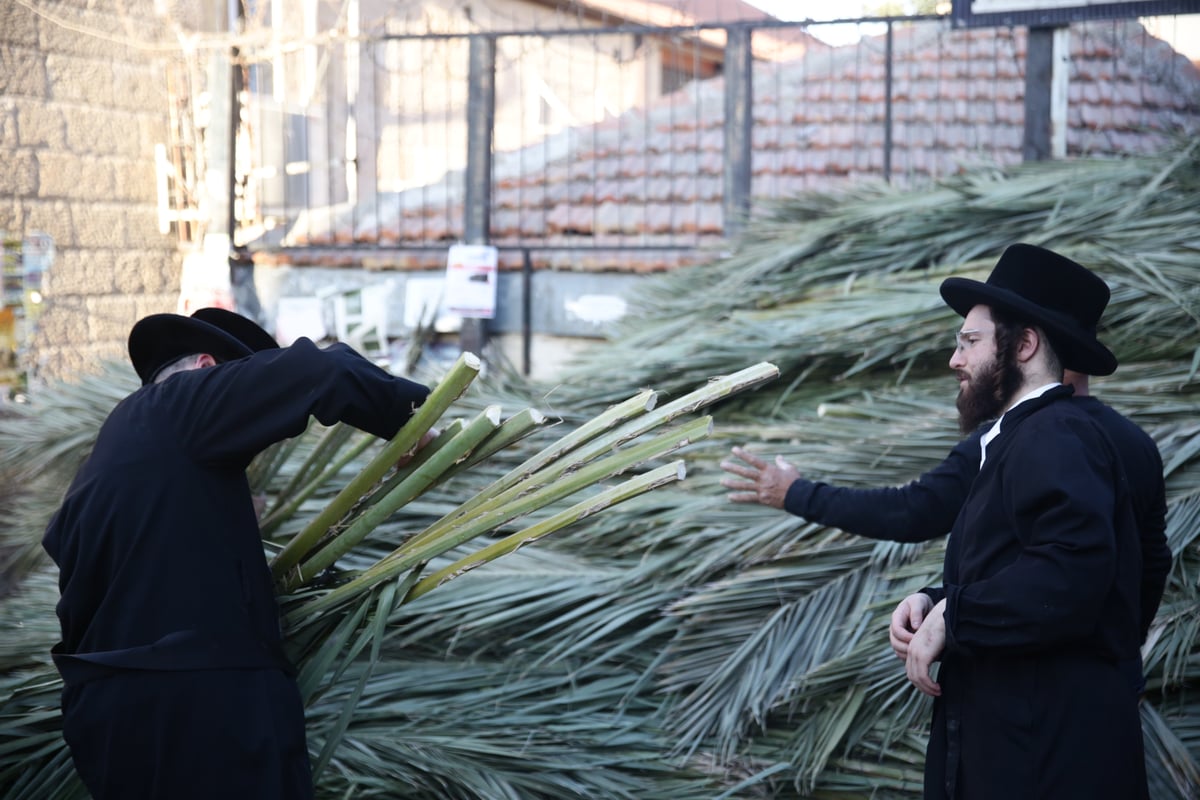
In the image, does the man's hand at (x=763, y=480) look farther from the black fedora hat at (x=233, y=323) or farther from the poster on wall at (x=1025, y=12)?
→ the poster on wall at (x=1025, y=12)

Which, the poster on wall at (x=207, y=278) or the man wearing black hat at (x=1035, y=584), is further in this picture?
the poster on wall at (x=207, y=278)

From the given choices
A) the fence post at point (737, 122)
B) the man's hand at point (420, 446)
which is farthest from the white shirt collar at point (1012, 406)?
the fence post at point (737, 122)

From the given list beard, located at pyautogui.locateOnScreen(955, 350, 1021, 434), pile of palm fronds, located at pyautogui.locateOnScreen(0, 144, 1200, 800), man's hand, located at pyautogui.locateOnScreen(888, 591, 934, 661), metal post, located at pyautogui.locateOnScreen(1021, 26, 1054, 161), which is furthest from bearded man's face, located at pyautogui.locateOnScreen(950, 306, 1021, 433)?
metal post, located at pyautogui.locateOnScreen(1021, 26, 1054, 161)

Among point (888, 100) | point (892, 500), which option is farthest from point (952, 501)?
point (888, 100)

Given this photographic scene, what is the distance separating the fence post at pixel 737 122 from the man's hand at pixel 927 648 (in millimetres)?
4092

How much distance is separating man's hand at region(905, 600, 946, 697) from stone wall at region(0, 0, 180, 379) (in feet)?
18.6

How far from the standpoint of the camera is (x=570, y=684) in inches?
128

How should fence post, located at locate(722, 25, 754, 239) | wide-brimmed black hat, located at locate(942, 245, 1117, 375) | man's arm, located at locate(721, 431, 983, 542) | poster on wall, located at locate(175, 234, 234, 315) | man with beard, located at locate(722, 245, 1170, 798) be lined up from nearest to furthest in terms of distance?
man with beard, located at locate(722, 245, 1170, 798) → wide-brimmed black hat, located at locate(942, 245, 1117, 375) → man's arm, located at locate(721, 431, 983, 542) → fence post, located at locate(722, 25, 754, 239) → poster on wall, located at locate(175, 234, 234, 315)

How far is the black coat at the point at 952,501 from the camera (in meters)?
2.13

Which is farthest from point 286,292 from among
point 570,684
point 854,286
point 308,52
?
point 570,684

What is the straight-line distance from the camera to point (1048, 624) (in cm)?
191

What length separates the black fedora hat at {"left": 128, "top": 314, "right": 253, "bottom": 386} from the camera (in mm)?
2305

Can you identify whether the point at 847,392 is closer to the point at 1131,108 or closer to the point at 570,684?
the point at 570,684

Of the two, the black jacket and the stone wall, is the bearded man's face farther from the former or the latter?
the stone wall
